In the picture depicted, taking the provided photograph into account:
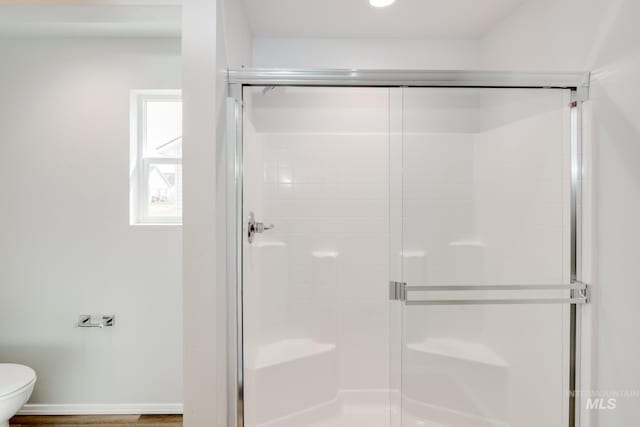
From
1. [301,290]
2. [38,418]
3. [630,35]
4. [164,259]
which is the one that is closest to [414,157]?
[630,35]

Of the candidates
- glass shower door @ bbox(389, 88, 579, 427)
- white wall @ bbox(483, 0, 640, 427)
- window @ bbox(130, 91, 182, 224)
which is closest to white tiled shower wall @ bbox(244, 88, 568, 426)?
glass shower door @ bbox(389, 88, 579, 427)

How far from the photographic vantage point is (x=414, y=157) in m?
1.45

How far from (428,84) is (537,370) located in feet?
4.27

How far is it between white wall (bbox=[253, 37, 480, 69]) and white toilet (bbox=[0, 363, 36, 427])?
216 cm

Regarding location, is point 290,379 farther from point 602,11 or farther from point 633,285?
point 602,11

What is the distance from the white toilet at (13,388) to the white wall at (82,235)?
371 mm

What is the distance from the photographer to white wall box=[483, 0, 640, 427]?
1.19 metres

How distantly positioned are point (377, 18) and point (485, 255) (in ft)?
4.84

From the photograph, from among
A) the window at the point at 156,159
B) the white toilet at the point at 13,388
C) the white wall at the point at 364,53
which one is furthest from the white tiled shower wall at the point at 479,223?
the white toilet at the point at 13,388

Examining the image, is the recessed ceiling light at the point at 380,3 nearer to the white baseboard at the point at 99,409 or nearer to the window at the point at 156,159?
the window at the point at 156,159

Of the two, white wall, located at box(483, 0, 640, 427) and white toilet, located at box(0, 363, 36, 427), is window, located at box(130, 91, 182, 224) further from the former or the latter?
white wall, located at box(483, 0, 640, 427)

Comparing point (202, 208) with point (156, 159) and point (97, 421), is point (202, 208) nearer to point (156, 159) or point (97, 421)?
point (156, 159)

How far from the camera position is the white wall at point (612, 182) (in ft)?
3.89

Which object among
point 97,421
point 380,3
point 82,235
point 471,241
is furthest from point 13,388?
point 380,3
